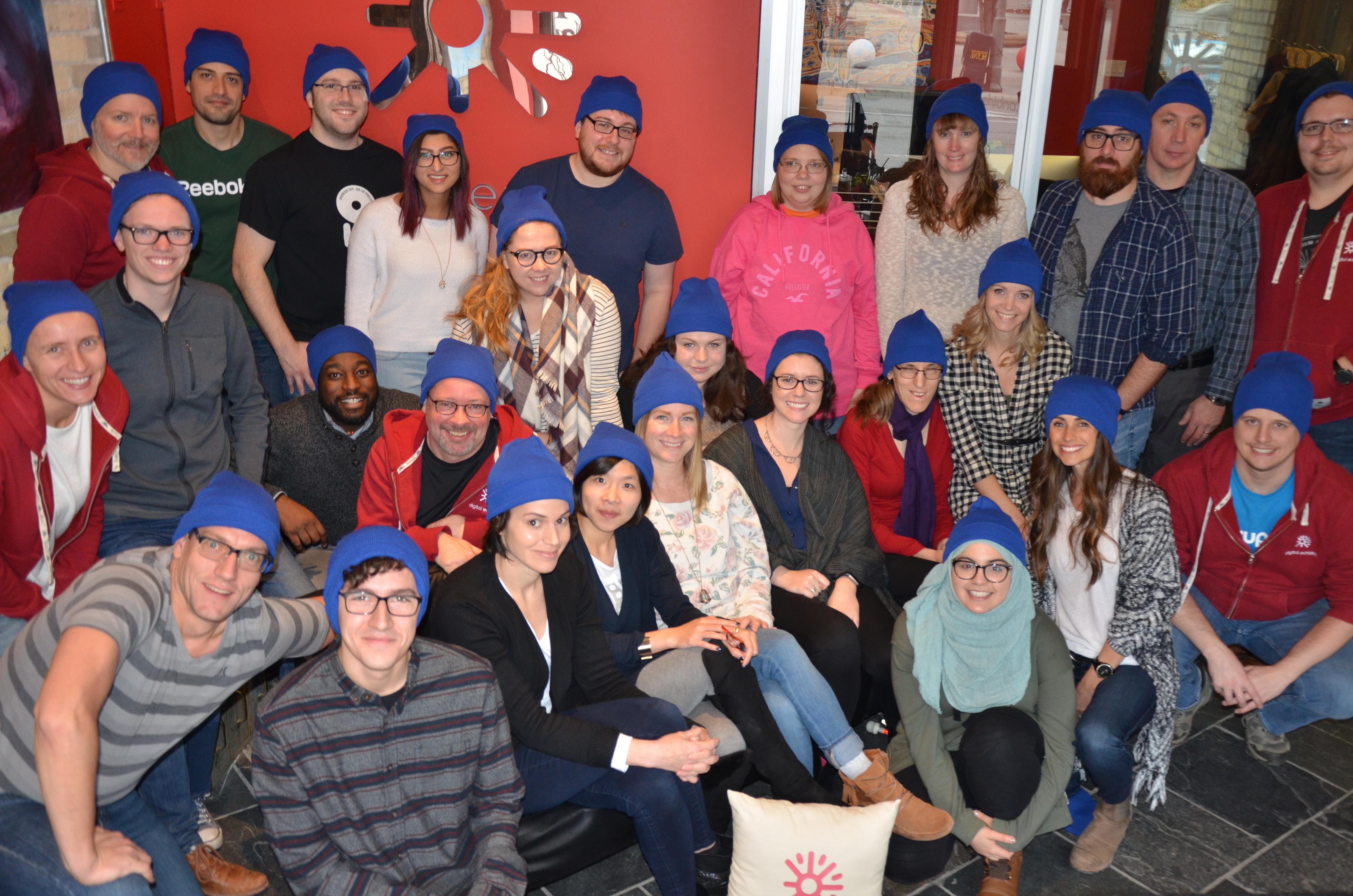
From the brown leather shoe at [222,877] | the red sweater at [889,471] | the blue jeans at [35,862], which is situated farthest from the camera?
the red sweater at [889,471]

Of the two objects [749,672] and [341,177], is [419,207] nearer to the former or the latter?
[341,177]

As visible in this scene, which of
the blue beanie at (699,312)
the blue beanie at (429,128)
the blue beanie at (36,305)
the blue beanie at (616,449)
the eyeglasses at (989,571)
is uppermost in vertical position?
the blue beanie at (429,128)

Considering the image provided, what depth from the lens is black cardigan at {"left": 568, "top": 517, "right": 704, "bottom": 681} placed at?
9.77 feet

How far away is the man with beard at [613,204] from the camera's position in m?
3.89

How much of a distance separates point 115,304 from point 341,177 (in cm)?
110

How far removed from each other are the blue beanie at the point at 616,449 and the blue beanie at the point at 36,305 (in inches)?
51.1

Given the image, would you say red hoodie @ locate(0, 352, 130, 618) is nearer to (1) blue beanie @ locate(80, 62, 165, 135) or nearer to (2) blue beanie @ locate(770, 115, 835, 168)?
(1) blue beanie @ locate(80, 62, 165, 135)

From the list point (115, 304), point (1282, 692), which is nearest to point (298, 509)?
point (115, 304)

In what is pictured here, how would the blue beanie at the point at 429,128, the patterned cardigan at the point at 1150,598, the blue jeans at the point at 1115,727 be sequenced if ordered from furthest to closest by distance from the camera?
the blue beanie at the point at 429,128
the patterned cardigan at the point at 1150,598
the blue jeans at the point at 1115,727

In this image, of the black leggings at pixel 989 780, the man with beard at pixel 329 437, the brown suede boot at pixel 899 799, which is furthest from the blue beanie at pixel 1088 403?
the man with beard at pixel 329 437

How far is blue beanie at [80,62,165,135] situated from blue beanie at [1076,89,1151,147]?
3.19 m

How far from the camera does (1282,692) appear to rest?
11.2 ft

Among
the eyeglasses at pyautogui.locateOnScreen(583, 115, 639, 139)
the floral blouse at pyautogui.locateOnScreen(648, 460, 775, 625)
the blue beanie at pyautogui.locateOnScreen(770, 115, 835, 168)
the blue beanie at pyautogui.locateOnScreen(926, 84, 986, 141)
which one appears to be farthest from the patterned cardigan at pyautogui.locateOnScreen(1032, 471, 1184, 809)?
the eyeglasses at pyautogui.locateOnScreen(583, 115, 639, 139)

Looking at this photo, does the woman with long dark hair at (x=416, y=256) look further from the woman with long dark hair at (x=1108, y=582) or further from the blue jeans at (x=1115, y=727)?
the blue jeans at (x=1115, y=727)
